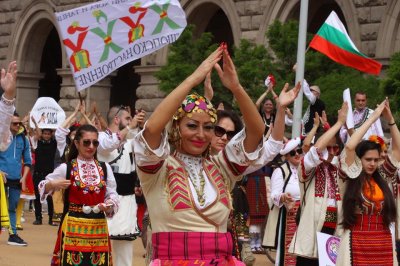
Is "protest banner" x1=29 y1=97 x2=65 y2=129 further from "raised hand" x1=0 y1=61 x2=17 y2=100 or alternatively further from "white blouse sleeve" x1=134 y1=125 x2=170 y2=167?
"white blouse sleeve" x1=134 y1=125 x2=170 y2=167

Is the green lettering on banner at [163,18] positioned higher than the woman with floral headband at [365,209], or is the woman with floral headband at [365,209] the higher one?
the green lettering on banner at [163,18]

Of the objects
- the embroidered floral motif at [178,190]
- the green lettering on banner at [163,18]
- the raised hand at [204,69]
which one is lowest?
the embroidered floral motif at [178,190]

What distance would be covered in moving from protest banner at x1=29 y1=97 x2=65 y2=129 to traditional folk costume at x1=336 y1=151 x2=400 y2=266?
408 inches

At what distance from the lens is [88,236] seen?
9883mm

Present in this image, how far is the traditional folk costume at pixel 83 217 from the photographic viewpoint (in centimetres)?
983

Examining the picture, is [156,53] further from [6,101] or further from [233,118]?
[233,118]

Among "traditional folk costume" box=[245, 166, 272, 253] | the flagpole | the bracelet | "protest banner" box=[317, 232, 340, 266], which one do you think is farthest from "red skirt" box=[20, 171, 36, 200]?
the bracelet

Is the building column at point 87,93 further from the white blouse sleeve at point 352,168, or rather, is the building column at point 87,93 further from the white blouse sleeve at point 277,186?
the white blouse sleeve at point 352,168

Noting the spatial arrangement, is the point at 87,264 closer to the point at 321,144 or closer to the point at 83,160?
the point at 83,160

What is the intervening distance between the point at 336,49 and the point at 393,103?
3.53 feet

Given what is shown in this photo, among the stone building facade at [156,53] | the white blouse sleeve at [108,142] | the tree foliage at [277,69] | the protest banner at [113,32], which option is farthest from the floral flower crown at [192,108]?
the stone building facade at [156,53]

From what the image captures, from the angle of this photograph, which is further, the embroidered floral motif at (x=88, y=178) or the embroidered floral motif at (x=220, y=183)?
the embroidered floral motif at (x=88, y=178)

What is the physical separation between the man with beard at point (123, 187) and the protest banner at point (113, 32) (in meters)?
2.21

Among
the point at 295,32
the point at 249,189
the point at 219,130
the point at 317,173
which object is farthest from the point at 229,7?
the point at 219,130
